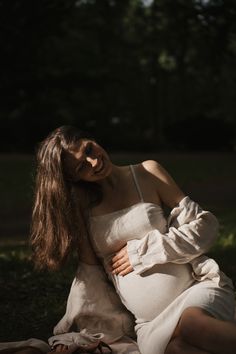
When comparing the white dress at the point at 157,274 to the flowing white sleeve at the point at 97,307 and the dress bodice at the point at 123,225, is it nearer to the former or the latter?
the dress bodice at the point at 123,225

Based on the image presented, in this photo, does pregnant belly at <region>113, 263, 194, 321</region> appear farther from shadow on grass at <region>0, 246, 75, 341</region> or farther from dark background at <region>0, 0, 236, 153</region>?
dark background at <region>0, 0, 236, 153</region>

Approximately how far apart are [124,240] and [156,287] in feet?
1.02

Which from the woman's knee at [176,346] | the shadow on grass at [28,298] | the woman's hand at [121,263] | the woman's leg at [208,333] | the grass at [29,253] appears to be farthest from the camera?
the grass at [29,253]

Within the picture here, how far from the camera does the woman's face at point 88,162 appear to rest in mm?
3281

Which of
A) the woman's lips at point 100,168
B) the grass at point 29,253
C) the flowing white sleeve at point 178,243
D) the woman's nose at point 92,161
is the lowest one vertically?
the grass at point 29,253

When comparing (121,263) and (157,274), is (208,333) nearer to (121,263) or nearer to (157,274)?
(157,274)

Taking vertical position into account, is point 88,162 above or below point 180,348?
above

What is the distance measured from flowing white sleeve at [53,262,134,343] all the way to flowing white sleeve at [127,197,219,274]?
349mm

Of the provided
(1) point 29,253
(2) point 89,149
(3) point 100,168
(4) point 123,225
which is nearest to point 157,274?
(4) point 123,225

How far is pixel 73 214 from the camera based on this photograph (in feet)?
11.0

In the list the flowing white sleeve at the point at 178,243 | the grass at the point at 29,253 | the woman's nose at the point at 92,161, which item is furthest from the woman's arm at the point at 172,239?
the grass at the point at 29,253

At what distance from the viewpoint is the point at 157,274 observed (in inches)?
126

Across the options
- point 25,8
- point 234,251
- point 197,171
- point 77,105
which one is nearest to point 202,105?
point 77,105

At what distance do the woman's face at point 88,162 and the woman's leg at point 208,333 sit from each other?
0.89 meters
